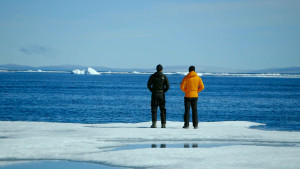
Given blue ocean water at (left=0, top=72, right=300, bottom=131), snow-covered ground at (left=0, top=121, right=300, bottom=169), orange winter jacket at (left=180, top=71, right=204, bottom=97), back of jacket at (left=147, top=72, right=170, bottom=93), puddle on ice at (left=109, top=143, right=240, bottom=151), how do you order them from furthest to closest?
blue ocean water at (left=0, top=72, right=300, bottom=131) < back of jacket at (left=147, top=72, right=170, bottom=93) < orange winter jacket at (left=180, top=71, right=204, bottom=97) < puddle on ice at (left=109, top=143, right=240, bottom=151) < snow-covered ground at (left=0, top=121, right=300, bottom=169)

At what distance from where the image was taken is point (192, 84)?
567 inches

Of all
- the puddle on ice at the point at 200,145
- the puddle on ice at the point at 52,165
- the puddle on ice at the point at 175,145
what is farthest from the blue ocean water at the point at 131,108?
the puddle on ice at the point at 52,165

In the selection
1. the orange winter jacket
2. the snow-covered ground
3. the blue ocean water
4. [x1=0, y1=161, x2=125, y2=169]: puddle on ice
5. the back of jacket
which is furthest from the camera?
the blue ocean water

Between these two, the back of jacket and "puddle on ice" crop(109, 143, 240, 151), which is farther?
the back of jacket

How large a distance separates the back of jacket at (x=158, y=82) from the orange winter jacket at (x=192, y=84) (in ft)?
1.83

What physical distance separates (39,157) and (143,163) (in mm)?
2347

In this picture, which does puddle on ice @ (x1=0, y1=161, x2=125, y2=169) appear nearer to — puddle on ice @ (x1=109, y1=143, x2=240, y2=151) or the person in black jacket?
puddle on ice @ (x1=109, y1=143, x2=240, y2=151)

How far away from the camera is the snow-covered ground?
9.12 meters

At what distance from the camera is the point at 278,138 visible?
12867mm

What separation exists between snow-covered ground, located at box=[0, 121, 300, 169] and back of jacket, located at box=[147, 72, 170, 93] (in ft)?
4.58

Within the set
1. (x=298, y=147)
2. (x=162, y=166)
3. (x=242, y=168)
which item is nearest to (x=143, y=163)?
(x=162, y=166)

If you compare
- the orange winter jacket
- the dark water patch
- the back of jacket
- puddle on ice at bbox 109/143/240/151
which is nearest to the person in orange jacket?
the orange winter jacket

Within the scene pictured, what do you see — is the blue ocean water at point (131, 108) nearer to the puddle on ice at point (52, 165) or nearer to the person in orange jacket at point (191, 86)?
the person in orange jacket at point (191, 86)

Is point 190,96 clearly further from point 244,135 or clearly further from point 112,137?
point 112,137
